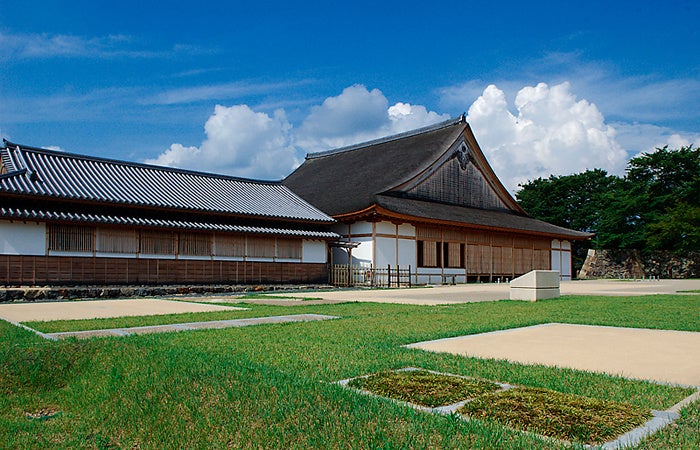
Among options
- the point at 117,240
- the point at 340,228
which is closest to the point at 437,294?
the point at 117,240

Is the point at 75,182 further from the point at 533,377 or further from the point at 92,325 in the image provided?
the point at 533,377

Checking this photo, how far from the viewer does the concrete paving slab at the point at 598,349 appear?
503cm

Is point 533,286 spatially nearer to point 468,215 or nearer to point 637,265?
point 468,215

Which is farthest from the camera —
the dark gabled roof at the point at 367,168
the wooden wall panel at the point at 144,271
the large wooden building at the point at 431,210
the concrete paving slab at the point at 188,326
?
the dark gabled roof at the point at 367,168

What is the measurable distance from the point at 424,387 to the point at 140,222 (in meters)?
17.5

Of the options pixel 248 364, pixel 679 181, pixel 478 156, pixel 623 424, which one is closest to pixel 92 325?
pixel 248 364

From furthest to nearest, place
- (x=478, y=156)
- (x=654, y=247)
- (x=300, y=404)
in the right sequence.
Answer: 1. (x=654, y=247)
2. (x=478, y=156)
3. (x=300, y=404)

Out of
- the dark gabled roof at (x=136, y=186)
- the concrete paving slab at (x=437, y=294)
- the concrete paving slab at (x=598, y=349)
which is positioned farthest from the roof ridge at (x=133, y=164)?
the concrete paving slab at (x=598, y=349)

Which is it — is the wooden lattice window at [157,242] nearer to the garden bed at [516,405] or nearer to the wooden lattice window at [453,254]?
the wooden lattice window at [453,254]

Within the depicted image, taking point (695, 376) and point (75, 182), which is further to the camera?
point (75, 182)

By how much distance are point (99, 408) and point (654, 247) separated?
42792 millimetres

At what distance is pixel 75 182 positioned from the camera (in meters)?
20.3

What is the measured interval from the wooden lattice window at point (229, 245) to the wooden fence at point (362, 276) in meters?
5.03

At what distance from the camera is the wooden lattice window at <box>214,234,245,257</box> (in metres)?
22.2
